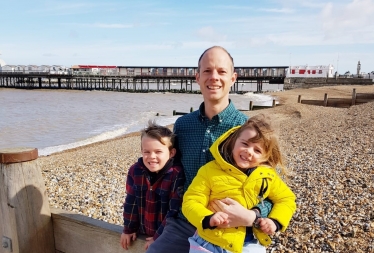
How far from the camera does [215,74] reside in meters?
2.21

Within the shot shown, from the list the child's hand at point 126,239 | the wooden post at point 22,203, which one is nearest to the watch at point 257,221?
the child's hand at point 126,239

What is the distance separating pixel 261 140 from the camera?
1.98 m

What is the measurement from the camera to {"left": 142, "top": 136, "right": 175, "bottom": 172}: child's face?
7.55ft

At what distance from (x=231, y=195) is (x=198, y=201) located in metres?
0.19

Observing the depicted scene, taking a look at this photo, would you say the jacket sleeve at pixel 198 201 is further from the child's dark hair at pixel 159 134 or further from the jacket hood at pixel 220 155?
the child's dark hair at pixel 159 134

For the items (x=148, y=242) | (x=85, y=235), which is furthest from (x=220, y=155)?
(x=85, y=235)

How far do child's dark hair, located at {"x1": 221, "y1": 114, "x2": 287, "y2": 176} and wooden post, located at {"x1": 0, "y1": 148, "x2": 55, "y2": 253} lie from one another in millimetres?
1401

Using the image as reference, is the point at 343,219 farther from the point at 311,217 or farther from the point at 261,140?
the point at 261,140

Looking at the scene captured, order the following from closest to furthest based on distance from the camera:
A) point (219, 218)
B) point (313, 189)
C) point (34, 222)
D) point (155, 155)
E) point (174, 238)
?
point (219, 218)
point (174, 238)
point (155, 155)
point (34, 222)
point (313, 189)

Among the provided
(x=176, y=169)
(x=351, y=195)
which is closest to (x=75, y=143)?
(x=351, y=195)

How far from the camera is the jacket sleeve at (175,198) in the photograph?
7.43 ft

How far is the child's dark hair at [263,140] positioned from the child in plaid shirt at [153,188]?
43cm

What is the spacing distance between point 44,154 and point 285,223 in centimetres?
1425

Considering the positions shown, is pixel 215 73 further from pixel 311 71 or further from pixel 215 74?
pixel 311 71
